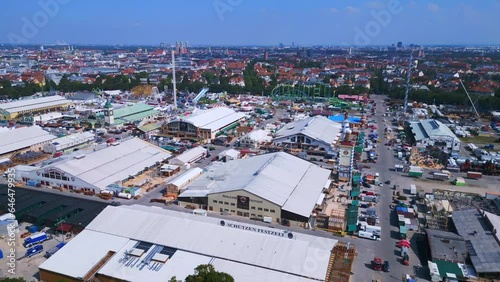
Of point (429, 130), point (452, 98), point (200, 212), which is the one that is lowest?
point (200, 212)

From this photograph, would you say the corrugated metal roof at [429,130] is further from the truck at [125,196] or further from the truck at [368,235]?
the truck at [125,196]

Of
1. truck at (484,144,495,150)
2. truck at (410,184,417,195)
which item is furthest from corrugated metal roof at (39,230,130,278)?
truck at (484,144,495,150)

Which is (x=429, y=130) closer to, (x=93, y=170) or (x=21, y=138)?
(x=93, y=170)

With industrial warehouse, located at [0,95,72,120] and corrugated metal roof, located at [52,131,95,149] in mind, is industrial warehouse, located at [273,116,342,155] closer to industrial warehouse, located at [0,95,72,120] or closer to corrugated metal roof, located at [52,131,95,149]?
corrugated metal roof, located at [52,131,95,149]

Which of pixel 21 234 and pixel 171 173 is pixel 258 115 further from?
pixel 21 234

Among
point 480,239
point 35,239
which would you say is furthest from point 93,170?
point 480,239

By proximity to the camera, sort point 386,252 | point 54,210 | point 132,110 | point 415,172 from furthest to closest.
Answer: point 132,110 → point 415,172 → point 54,210 → point 386,252
